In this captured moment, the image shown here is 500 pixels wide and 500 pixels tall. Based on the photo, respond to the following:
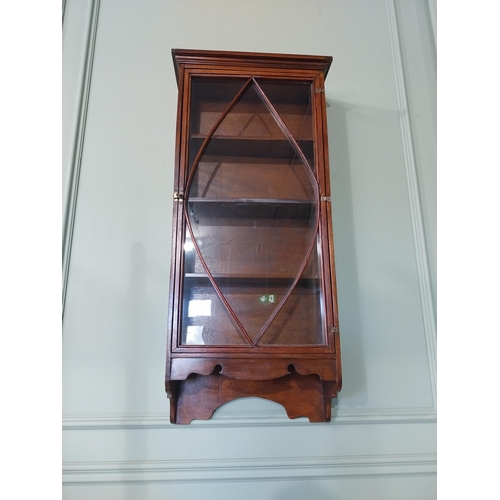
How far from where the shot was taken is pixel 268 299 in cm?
73

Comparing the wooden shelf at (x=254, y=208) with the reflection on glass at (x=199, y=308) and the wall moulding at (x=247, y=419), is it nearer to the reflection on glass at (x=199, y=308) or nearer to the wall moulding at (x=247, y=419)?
the reflection on glass at (x=199, y=308)

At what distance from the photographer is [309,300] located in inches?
28.7

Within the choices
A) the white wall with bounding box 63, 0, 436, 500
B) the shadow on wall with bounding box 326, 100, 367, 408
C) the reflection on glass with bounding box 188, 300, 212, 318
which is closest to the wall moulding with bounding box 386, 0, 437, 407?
the white wall with bounding box 63, 0, 436, 500

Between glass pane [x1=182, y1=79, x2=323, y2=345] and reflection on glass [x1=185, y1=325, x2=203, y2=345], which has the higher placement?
glass pane [x1=182, y1=79, x2=323, y2=345]

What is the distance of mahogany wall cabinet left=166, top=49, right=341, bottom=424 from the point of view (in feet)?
2.29

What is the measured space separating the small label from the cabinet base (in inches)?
7.3

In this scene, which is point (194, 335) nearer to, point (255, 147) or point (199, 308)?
point (199, 308)

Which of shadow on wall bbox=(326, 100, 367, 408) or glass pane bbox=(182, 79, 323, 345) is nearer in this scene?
glass pane bbox=(182, 79, 323, 345)

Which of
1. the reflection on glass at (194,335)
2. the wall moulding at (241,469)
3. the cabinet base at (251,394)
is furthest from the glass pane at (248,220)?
the wall moulding at (241,469)

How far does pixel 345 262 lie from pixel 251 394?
0.36 metres

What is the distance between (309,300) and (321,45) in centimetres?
72

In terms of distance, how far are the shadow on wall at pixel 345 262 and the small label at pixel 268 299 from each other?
223mm

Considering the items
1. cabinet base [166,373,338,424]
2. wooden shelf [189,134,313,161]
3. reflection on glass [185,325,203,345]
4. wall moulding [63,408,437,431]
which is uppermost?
wooden shelf [189,134,313,161]

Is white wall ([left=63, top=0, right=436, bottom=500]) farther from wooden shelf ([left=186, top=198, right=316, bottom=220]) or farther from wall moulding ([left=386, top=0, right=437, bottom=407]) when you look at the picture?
wooden shelf ([left=186, top=198, right=316, bottom=220])
